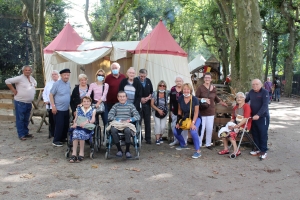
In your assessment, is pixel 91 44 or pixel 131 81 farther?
pixel 91 44

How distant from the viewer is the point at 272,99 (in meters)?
20.7

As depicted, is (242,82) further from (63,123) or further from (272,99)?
(272,99)

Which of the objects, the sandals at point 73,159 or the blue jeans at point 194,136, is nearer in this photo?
the sandals at point 73,159

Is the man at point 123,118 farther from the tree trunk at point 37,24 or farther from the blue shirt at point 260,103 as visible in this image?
the tree trunk at point 37,24

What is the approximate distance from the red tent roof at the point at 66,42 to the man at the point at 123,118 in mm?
8466

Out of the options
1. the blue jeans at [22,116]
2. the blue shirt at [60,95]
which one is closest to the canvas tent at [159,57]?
the blue jeans at [22,116]

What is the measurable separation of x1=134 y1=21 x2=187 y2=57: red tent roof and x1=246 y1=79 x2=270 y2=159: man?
21.2ft

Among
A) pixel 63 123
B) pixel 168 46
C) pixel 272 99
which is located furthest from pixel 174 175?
pixel 272 99

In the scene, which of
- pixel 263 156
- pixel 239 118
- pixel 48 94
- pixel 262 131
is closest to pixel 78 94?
pixel 48 94

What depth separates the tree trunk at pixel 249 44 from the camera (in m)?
7.82

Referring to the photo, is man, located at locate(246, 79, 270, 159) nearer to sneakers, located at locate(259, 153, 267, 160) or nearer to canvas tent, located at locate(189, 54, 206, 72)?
sneakers, located at locate(259, 153, 267, 160)

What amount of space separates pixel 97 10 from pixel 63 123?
35.0 metres

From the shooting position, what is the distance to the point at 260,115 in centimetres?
612

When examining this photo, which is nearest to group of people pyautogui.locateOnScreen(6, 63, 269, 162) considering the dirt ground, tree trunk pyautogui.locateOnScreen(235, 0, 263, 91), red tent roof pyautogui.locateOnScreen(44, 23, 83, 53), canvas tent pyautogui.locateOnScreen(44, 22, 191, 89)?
the dirt ground
